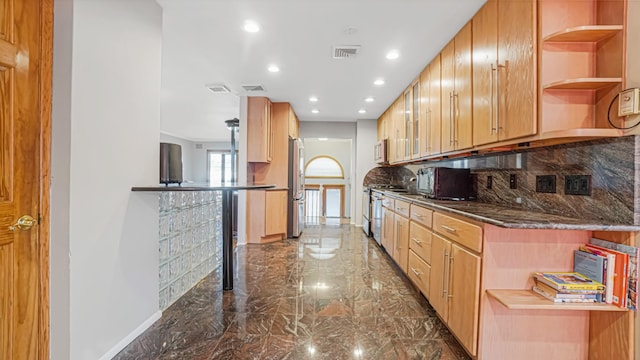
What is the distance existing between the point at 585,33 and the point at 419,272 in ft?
6.64

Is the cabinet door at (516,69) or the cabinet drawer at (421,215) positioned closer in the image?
the cabinet door at (516,69)

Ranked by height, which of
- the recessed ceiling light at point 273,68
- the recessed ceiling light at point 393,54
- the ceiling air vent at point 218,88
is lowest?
the recessed ceiling light at point 393,54

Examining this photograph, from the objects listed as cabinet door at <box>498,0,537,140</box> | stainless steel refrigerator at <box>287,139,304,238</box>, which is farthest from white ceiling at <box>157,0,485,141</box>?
stainless steel refrigerator at <box>287,139,304,238</box>

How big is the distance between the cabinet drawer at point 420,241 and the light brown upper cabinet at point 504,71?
88 centimetres

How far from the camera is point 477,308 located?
1642 millimetres

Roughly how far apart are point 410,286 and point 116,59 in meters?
3.11

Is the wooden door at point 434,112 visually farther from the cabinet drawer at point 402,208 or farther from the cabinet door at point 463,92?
the cabinet drawer at point 402,208

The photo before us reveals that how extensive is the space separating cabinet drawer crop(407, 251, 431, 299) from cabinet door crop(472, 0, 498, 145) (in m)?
1.13

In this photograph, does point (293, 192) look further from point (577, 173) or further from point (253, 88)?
point (577, 173)

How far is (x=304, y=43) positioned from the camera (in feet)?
9.27

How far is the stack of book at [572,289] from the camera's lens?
1439 millimetres

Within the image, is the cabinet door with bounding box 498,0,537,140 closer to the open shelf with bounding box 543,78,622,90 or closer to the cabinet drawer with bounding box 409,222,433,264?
the open shelf with bounding box 543,78,622,90

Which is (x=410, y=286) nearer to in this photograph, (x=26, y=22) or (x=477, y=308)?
(x=477, y=308)

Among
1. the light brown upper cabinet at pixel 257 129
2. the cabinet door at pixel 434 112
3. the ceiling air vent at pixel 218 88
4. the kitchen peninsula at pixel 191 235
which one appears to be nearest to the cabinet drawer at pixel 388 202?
the cabinet door at pixel 434 112
